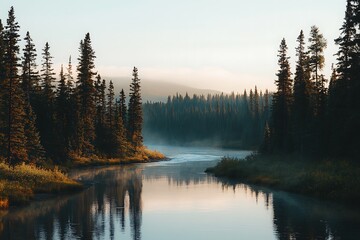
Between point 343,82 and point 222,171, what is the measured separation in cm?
1838

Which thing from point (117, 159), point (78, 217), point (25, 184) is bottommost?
point (78, 217)

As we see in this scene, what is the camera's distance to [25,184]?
38250 millimetres

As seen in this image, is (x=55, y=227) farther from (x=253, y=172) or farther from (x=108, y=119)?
(x=108, y=119)

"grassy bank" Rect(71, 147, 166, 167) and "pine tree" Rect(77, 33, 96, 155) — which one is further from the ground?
"pine tree" Rect(77, 33, 96, 155)

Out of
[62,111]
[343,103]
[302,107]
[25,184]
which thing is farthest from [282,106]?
[25,184]

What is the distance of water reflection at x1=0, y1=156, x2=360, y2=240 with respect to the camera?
2430cm

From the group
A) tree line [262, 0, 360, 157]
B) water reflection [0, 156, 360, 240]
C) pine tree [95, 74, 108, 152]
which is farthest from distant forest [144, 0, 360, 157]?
pine tree [95, 74, 108, 152]

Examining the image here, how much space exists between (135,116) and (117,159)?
76.8ft

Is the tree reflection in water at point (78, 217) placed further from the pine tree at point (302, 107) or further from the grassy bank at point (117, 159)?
the grassy bank at point (117, 159)

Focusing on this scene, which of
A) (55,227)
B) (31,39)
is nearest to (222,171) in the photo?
(55,227)

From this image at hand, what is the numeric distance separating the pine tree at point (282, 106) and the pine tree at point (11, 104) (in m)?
37.1

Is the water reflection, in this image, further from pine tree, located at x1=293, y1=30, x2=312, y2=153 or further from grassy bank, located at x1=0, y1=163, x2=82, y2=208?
pine tree, located at x1=293, y1=30, x2=312, y2=153

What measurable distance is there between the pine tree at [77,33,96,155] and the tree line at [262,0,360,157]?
3165 centimetres

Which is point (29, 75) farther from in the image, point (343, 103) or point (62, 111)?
point (343, 103)
